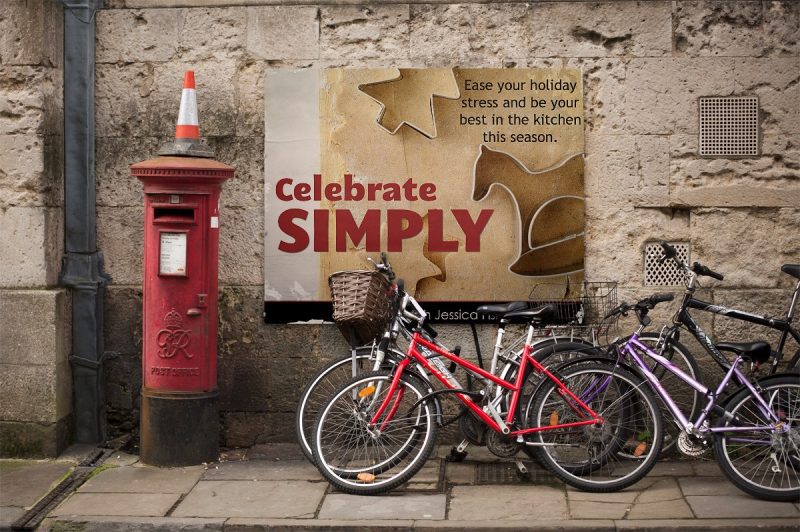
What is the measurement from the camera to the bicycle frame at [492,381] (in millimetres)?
6359

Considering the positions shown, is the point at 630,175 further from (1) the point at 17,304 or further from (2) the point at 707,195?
(1) the point at 17,304

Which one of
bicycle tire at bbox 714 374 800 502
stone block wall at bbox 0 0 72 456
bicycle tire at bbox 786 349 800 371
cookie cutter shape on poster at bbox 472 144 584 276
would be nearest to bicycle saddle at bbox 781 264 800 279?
bicycle tire at bbox 786 349 800 371

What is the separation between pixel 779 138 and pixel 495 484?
9.79ft

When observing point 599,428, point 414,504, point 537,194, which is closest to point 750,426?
point 599,428

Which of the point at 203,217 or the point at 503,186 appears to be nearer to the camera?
the point at 203,217

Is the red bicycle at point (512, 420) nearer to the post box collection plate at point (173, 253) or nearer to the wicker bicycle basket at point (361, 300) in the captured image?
the wicker bicycle basket at point (361, 300)

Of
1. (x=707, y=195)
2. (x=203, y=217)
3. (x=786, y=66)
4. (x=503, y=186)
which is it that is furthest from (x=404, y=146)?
(x=786, y=66)

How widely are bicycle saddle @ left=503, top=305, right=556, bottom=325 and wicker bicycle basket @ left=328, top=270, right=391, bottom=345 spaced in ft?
2.47

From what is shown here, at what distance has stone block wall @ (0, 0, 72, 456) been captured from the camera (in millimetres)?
7137

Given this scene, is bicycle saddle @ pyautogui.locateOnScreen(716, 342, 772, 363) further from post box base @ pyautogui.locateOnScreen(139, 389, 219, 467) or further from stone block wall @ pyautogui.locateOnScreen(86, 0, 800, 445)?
post box base @ pyautogui.locateOnScreen(139, 389, 219, 467)

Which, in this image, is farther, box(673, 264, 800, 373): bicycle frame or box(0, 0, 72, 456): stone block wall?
box(0, 0, 72, 456): stone block wall

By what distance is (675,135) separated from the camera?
7.29 m

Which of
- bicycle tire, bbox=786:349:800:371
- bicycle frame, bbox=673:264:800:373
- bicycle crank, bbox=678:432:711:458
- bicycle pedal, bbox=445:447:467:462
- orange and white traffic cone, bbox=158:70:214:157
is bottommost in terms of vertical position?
bicycle pedal, bbox=445:447:467:462

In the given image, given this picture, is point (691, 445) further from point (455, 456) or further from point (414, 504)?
point (414, 504)
